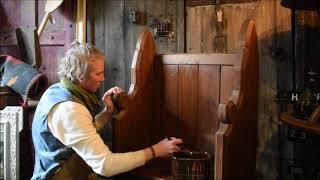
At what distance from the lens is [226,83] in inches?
64.0

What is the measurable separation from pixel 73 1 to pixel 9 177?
117 cm

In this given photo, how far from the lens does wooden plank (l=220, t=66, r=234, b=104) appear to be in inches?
63.3

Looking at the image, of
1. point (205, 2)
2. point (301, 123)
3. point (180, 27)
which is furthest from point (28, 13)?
point (301, 123)

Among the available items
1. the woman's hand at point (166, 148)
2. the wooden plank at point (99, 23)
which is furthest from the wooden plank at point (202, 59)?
the wooden plank at point (99, 23)

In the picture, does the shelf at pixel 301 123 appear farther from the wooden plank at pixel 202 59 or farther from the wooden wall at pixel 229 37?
the wooden wall at pixel 229 37

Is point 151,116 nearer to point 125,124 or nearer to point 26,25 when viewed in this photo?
point 125,124

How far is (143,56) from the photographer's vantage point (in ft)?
5.62

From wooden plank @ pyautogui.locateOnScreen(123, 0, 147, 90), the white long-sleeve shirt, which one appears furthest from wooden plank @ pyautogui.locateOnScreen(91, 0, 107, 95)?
the white long-sleeve shirt

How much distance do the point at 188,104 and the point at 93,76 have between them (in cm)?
49

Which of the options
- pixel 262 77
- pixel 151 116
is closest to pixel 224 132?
pixel 151 116

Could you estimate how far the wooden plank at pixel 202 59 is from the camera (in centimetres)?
157

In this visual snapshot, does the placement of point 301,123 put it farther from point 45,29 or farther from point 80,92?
point 45,29

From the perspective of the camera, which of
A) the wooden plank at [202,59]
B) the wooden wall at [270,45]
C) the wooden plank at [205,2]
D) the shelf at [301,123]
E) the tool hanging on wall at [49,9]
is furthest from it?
the tool hanging on wall at [49,9]

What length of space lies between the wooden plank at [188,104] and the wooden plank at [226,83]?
0.13m
